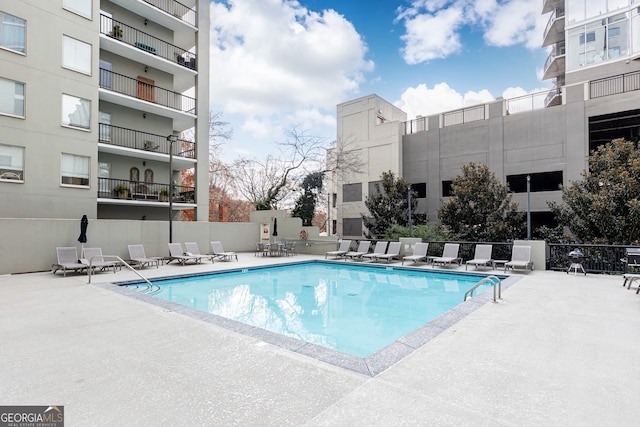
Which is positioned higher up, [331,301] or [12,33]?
[12,33]

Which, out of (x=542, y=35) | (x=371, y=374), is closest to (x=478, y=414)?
(x=371, y=374)

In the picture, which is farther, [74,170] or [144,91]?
[144,91]

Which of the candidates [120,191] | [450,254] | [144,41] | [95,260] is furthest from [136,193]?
[450,254]

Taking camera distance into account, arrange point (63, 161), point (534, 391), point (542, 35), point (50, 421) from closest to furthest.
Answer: point (50, 421), point (534, 391), point (63, 161), point (542, 35)

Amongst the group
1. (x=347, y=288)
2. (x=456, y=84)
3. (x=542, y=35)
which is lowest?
(x=347, y=288)

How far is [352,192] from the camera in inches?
1080

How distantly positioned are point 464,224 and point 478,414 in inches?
583

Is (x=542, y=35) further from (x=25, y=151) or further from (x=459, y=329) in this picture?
(x=25, y=151)

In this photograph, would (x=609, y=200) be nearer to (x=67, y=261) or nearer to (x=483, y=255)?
(x=483, y=255)

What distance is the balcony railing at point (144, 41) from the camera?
54.6 feet

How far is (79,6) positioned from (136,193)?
27.9 feet

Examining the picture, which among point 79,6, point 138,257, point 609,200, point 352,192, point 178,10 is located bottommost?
point 138,257

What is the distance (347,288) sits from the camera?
34.1ft

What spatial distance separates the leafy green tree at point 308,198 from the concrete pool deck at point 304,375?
17967mm
